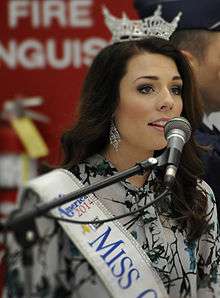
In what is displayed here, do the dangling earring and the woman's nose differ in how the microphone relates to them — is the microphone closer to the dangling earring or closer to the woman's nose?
the woman's nose

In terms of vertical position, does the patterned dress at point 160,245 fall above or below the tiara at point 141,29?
below

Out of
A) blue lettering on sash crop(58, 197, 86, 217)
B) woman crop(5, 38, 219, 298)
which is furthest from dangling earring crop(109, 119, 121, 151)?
blue lettering on sash crop(58, 197, 86, 217)

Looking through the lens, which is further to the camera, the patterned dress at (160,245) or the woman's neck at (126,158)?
the woman's neck at (126,158)

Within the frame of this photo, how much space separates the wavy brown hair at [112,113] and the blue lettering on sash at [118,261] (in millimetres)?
211

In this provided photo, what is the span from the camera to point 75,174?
5.88 feet

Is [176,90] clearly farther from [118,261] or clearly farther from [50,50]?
[50,50]

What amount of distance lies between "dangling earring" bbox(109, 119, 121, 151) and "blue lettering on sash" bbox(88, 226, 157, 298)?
25 cm

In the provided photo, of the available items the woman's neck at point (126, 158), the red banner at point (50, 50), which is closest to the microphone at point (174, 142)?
the woman's neck at point (126, 158)

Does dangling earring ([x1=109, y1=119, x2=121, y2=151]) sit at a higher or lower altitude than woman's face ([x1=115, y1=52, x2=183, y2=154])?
lower

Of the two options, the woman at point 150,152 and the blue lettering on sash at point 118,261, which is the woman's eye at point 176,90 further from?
Result: the blue lettering on sash at point 118,261

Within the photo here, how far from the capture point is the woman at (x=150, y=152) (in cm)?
171

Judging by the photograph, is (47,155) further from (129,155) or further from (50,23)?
(129,155)

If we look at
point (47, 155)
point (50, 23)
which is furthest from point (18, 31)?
point (47, 155)

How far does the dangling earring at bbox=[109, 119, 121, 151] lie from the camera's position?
1.81 m
